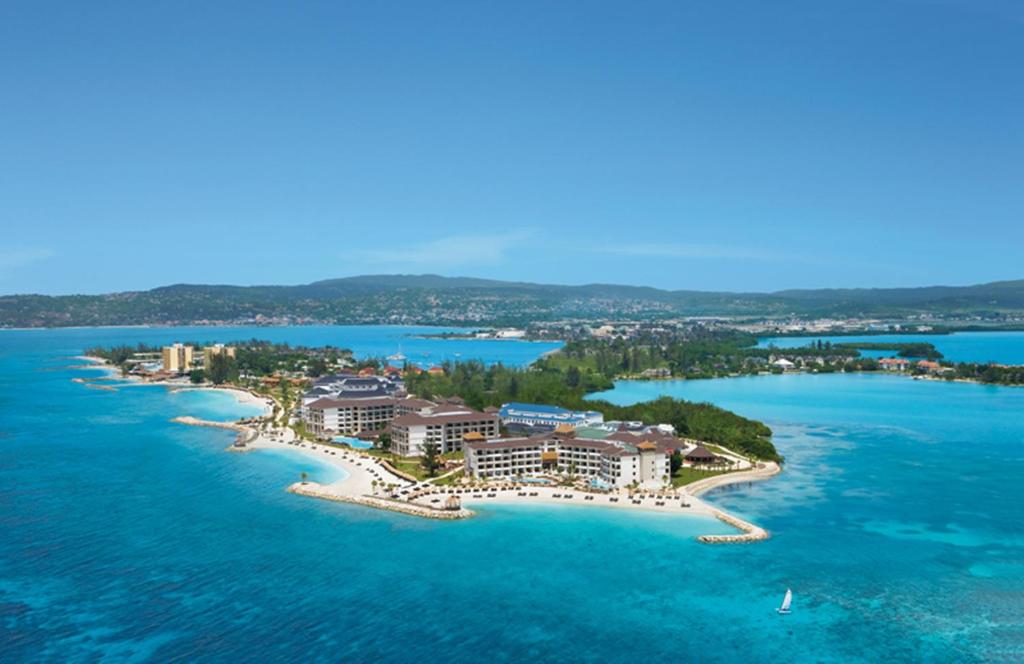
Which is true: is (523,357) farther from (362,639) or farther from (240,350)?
(362,639)

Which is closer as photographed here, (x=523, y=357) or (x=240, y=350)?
(x=240, y=350)

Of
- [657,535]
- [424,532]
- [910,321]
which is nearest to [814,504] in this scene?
[657,535]

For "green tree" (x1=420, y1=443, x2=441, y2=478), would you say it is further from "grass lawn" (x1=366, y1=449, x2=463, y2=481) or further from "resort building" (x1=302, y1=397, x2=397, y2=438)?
"resort building" (x1=302, y1=397, x2=397, y2=438)

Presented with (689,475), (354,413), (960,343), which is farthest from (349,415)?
(960,343)

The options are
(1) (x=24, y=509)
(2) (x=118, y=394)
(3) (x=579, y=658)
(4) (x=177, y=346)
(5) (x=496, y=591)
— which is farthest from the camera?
(4) (x=177, y=346)

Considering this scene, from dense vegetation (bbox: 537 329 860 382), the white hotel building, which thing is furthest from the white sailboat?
dense vegetation (bbox: 537 329 860 382)

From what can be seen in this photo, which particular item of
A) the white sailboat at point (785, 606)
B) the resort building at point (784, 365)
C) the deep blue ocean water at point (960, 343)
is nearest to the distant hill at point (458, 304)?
the deep blue ocean water at point (960, 343)
